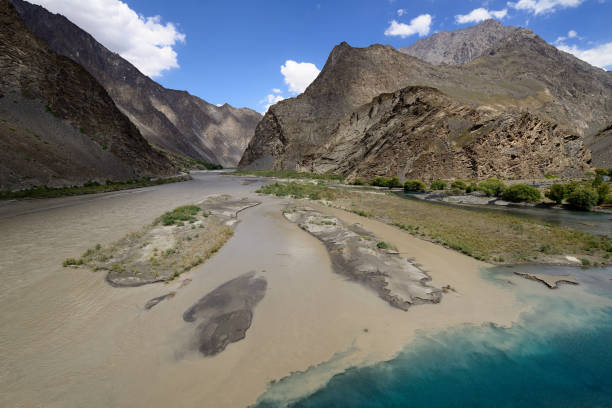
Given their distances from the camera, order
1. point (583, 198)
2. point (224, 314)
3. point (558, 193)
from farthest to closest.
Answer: point (558, 193) → point (583, 198) → point (224, 314)

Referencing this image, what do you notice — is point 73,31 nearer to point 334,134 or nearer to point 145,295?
point 334,134

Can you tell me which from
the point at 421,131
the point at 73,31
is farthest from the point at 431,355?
the point at 73,31

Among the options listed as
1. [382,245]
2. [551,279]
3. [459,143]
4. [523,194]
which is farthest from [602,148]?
[382,245]

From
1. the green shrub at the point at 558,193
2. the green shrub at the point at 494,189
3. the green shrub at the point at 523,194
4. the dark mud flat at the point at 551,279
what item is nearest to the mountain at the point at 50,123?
the dark mud flat at the point at 551,279

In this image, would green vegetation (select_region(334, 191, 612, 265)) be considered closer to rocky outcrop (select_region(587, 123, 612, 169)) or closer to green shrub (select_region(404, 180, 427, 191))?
green shrub (select_region(404, 180, 427, 191))

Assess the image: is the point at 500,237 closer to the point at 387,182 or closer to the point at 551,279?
the point at 551,279

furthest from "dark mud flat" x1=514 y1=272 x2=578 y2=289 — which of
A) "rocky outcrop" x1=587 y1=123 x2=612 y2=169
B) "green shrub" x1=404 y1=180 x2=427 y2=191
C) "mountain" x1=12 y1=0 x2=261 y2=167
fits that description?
"mountain" x1=12 y1=0 x2=261 y2=167

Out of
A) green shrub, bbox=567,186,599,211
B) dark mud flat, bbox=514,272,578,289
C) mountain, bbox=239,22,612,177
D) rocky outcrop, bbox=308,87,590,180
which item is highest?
mountain, bbox=239,22,612,177

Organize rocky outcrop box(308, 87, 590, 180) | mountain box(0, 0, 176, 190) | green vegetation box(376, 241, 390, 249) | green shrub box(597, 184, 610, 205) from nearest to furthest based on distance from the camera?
1. green vegetation box(376, 241, 390, 249)
2. green shrub box(597, 184, 610, 205)
3. mountain box(0, 0, 176, 190)
4. rocky outcrop box(308, 87, 590, 180)
